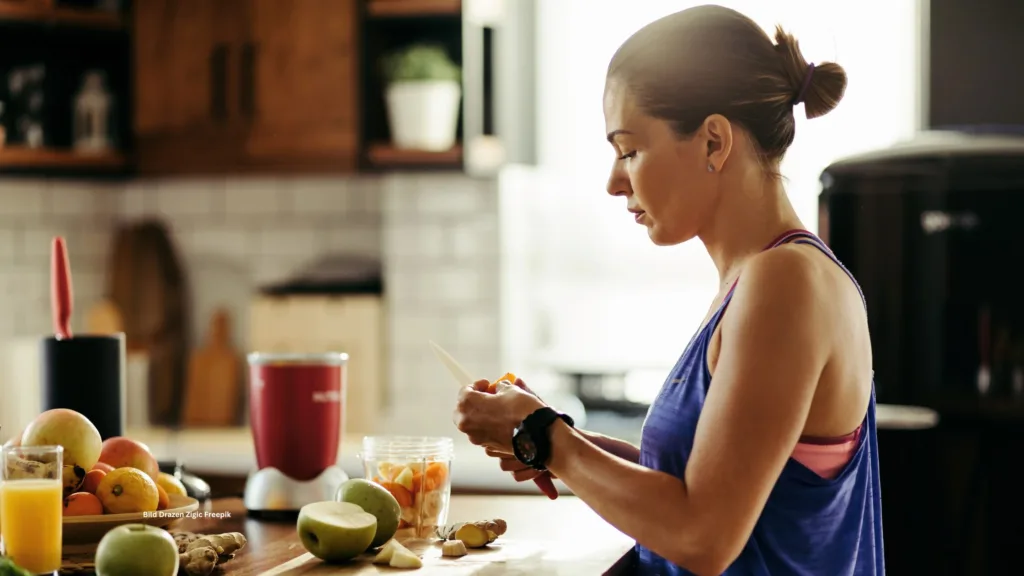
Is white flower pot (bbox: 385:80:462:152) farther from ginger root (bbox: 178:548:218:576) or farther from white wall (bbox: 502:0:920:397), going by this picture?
ginger root (bbox: 178:548:218:576)

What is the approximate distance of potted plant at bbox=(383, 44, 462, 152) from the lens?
145 inches

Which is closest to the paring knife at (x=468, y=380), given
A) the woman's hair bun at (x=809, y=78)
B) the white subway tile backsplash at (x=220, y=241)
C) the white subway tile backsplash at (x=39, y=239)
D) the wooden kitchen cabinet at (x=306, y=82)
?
the woman's hair bun at (x=809, y=78)

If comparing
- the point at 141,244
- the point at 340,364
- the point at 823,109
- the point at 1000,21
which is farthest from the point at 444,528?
the point at 141,244

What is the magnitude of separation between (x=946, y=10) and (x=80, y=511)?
257 cm

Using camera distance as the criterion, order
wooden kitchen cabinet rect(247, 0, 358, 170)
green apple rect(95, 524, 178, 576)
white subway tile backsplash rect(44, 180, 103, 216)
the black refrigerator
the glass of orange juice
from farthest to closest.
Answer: white subway tile backsplash rect(44, 180, 103, 216), wooden kitchen cabinet rect(247, 0, 358, 170), the black refrigerator, the glass of orange juice, green apple rect(95, 524, 178, 576)

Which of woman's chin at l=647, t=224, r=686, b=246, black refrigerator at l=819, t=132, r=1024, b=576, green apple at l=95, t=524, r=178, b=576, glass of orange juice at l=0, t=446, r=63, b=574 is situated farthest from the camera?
black refrigerator at l=819, t=132, r=1024, b=576

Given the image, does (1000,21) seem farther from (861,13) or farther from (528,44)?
(528,44)

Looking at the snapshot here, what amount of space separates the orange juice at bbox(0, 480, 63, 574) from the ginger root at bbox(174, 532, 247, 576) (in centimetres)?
14

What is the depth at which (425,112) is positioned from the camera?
145 inches

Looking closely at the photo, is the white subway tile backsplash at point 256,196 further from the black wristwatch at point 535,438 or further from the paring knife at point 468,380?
the black wristwatch at point 535,438

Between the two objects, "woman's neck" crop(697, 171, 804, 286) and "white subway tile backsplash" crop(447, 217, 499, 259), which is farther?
"white subway tile backsplash" crop(447, 217, 499, 259)

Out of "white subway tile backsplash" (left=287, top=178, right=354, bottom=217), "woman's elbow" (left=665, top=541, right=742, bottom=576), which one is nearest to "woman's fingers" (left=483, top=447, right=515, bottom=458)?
"woman's elbow" (left=665, top=541, right=742, bottom=576)

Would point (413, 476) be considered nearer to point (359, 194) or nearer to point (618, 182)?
point (618, 182)

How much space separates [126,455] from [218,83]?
238cm
